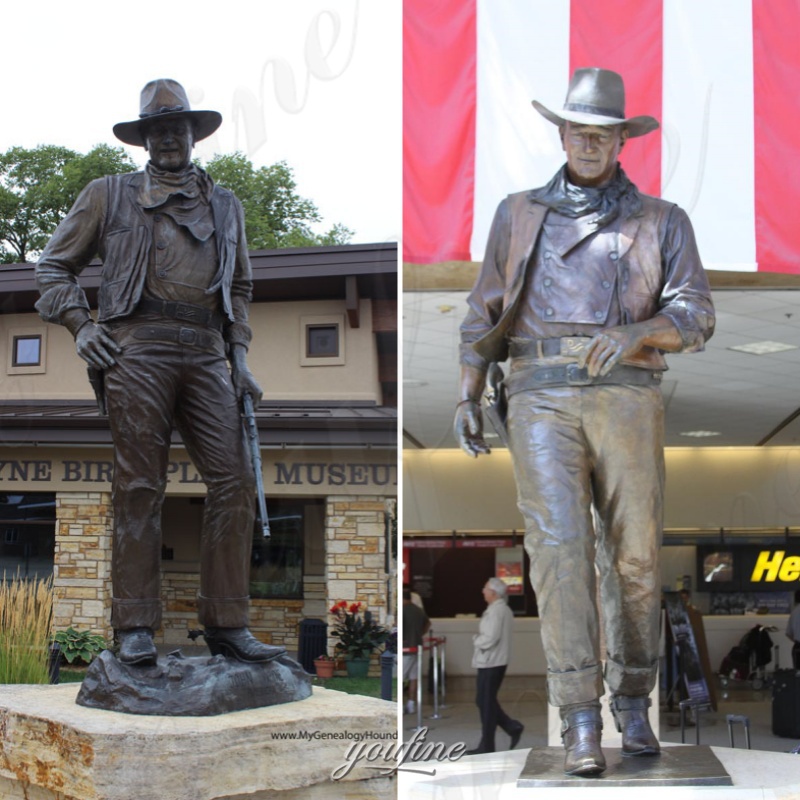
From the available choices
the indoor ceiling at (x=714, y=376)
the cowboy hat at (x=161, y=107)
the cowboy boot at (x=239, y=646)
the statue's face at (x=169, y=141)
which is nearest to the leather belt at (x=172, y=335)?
the statue's face at (x=169, y=141)

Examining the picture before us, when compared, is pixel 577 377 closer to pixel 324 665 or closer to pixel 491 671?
pixel 324 665

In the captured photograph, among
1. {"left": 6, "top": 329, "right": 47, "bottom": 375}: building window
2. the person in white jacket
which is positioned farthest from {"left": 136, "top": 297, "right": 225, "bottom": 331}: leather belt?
the person in white jacket

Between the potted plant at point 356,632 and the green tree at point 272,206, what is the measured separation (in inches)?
65.0

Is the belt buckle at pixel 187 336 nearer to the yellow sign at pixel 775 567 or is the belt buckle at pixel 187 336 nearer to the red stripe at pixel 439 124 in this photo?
the red stripe at pixel 439 124

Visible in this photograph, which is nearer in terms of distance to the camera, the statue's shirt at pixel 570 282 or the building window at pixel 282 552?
the statue's shirt at pixel 570 282

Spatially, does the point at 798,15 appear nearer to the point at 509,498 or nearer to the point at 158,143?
the point at 158,143

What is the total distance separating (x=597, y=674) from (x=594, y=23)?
11.4 feet

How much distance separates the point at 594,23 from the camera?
536cm

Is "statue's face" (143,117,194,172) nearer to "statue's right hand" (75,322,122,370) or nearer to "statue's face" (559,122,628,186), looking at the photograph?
"statue's right hand" (75,322,122,370)

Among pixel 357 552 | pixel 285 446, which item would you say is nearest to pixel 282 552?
pixel 357 552

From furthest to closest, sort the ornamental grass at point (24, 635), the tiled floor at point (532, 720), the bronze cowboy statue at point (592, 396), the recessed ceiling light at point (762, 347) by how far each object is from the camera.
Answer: the recessed ceiling light at point (762, 347) → the tiled floor at point (532, 720) → the ornamental grass at point (24, 635) → the bronze cowboy statue at point (592, 396)

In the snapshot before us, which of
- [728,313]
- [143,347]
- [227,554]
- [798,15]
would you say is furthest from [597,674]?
[728,313]

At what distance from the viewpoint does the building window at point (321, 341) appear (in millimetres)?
5023

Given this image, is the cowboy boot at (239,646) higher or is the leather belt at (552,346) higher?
the leather belt at (552,346)
